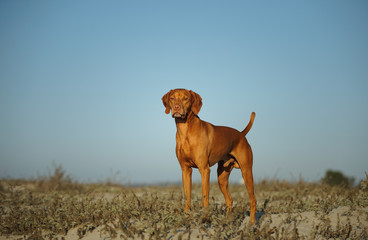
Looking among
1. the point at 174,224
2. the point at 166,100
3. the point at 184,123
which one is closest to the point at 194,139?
the point at 184,123

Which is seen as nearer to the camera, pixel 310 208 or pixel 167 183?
pixel 310 208

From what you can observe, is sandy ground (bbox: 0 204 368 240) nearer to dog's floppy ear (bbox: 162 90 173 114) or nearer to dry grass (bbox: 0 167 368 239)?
dry grass (bbox: 0 167 368 239)

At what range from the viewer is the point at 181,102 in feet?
20.2

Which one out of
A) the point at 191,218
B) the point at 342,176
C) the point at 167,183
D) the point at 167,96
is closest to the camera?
the point at 191,218

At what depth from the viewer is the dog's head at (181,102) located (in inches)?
238

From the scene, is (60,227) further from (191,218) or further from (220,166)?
(220,166)

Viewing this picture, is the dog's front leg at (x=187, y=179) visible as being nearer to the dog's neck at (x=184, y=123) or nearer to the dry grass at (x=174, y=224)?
the dry grass at (x=174, y=224)

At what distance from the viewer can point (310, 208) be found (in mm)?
8453

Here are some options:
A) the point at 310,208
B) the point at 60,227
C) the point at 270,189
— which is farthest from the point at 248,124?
the point at 270,189

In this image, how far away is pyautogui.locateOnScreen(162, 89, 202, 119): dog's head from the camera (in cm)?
605

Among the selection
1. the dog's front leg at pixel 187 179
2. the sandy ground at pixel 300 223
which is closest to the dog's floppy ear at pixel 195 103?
the dog's front leg at pixel 187 179

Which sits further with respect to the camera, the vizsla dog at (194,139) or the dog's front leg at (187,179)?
the dog's front leg at (187,179)

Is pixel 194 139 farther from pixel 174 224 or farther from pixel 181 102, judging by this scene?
pixel 174 224

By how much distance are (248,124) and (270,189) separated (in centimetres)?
797
